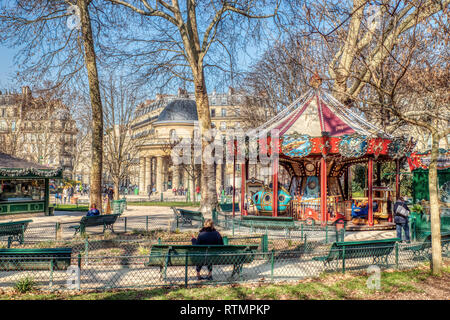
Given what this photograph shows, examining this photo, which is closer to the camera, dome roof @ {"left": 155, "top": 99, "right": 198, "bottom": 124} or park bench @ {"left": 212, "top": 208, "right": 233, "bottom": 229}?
park bench @ {"left": 212, "top": 208, "right": 233, "bottom": 229}

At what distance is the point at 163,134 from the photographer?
5641 cm

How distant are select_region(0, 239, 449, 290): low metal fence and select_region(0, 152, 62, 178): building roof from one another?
1358 centimetres

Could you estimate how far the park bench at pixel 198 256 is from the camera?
7.27m

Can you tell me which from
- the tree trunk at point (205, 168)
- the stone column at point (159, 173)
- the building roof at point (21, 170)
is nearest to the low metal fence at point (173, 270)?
the tree trunk at point (205, 168)

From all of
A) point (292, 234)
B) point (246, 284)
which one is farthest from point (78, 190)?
point (246, 284)

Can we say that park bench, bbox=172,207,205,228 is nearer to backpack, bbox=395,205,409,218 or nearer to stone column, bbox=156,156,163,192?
backpack, bbox=395,205,409,218

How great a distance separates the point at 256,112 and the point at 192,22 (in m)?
15.3

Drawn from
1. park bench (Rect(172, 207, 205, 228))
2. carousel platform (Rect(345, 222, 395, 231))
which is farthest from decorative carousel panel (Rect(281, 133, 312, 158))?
park bench (Rect(172, 207, 205, 228))

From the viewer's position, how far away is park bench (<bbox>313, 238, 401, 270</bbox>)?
25.7 feet

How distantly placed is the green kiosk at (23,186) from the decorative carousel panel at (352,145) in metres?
15.9

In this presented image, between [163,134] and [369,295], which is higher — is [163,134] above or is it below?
above

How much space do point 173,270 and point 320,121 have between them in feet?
33.2

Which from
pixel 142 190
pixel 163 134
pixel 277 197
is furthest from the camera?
pixel 142 190
